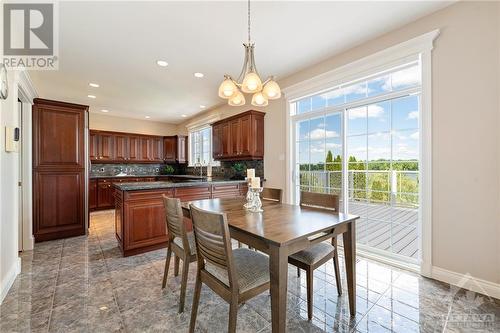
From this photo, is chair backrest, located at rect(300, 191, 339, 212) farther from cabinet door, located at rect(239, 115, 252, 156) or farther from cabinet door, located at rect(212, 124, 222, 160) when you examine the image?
cabinet door, located at rect(212, 124, 222, 160)

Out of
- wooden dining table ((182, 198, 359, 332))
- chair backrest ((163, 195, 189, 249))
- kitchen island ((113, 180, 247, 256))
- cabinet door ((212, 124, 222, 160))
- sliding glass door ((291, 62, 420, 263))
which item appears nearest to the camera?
wooden dining table ((182, 198, 359, 332))

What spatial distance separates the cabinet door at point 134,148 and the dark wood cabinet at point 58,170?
2983 mm

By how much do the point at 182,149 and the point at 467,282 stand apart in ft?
22.7

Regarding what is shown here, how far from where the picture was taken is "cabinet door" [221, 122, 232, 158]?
15.4 ft

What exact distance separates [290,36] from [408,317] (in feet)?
9.73

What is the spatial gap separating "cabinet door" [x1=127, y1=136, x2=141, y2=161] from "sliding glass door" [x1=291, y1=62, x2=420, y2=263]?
537 cm

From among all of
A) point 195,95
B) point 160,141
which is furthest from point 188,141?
point 195,95

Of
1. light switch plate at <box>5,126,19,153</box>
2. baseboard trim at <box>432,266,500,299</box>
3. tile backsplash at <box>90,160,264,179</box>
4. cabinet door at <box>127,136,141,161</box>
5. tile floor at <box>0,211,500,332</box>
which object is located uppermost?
cabinet door at <box>127,136,141,161</box>

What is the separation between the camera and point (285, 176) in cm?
386

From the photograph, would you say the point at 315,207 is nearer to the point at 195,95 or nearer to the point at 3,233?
the point at 3,233

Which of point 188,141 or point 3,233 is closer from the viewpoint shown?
point 3,233

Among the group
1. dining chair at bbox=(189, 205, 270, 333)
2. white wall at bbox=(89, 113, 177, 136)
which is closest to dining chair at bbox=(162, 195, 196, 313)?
dining chair at bbox=(189, 205, 270, 333)

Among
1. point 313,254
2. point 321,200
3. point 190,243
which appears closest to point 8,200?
point 190,243

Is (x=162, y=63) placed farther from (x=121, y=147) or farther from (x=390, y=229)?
(x=121, y=147)
